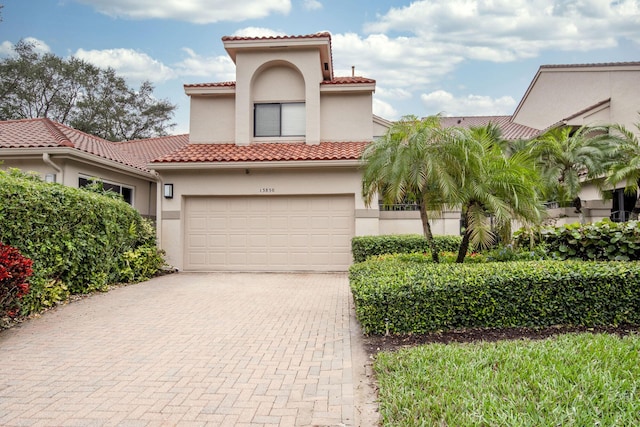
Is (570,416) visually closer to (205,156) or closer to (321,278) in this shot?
(321,278)

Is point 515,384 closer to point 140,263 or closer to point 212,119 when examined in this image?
point 140,263

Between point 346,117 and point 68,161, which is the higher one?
point 346,117

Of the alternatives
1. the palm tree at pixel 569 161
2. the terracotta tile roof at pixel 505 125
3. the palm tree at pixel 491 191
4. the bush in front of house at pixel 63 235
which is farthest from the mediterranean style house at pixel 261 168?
the terracotta tile roof at pixel 505 125

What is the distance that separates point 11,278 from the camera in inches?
233

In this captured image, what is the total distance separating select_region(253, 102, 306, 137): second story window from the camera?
14.7 metres

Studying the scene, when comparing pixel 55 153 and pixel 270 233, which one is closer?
pixel 55 153

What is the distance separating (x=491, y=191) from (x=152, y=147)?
16.7 m

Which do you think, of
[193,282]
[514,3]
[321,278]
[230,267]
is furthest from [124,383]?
[514,3]

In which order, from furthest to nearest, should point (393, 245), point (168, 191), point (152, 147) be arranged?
point (152, 147) → point (168, 191) → point (393, 245)

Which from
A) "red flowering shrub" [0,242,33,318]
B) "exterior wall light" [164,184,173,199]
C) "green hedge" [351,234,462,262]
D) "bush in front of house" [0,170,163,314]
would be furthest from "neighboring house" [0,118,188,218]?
"green hedge" [351,234,462,262]

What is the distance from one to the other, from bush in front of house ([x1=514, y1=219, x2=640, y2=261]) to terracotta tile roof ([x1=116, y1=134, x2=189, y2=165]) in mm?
14324

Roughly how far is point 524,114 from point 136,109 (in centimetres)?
2895

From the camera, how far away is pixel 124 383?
411 centimetres

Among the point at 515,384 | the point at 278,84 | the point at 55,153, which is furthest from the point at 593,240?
the point at 55,153
